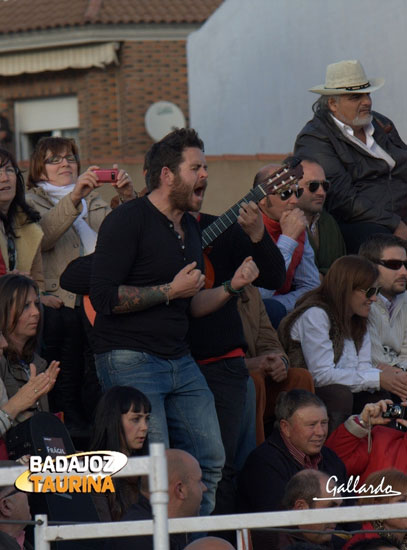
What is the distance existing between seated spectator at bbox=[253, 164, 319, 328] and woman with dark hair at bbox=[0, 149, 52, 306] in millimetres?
1505

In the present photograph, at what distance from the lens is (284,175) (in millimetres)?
6188

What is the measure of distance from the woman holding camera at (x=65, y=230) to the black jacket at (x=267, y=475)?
931 mm

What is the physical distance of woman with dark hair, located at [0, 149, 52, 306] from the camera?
259 inches

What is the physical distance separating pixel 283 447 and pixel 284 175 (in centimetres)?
143

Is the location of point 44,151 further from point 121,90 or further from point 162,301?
point 121,90

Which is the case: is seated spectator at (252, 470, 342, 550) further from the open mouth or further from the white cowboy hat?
the white cowboy hat

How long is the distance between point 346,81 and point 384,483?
12.4 ft

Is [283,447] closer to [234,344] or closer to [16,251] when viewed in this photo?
[234,344]

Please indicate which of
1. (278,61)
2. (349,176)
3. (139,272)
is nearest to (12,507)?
(139,272)

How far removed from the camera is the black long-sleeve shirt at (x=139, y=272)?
5.30 meters

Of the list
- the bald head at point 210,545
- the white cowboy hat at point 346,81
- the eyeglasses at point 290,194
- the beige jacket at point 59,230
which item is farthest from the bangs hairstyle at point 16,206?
the bald head at point 210,545

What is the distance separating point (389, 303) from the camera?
7660 millimetres

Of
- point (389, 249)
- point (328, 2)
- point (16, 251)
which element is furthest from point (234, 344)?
point (328, 2)

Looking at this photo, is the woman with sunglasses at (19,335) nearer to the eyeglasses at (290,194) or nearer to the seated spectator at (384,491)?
the seated spectator at (384,491)
